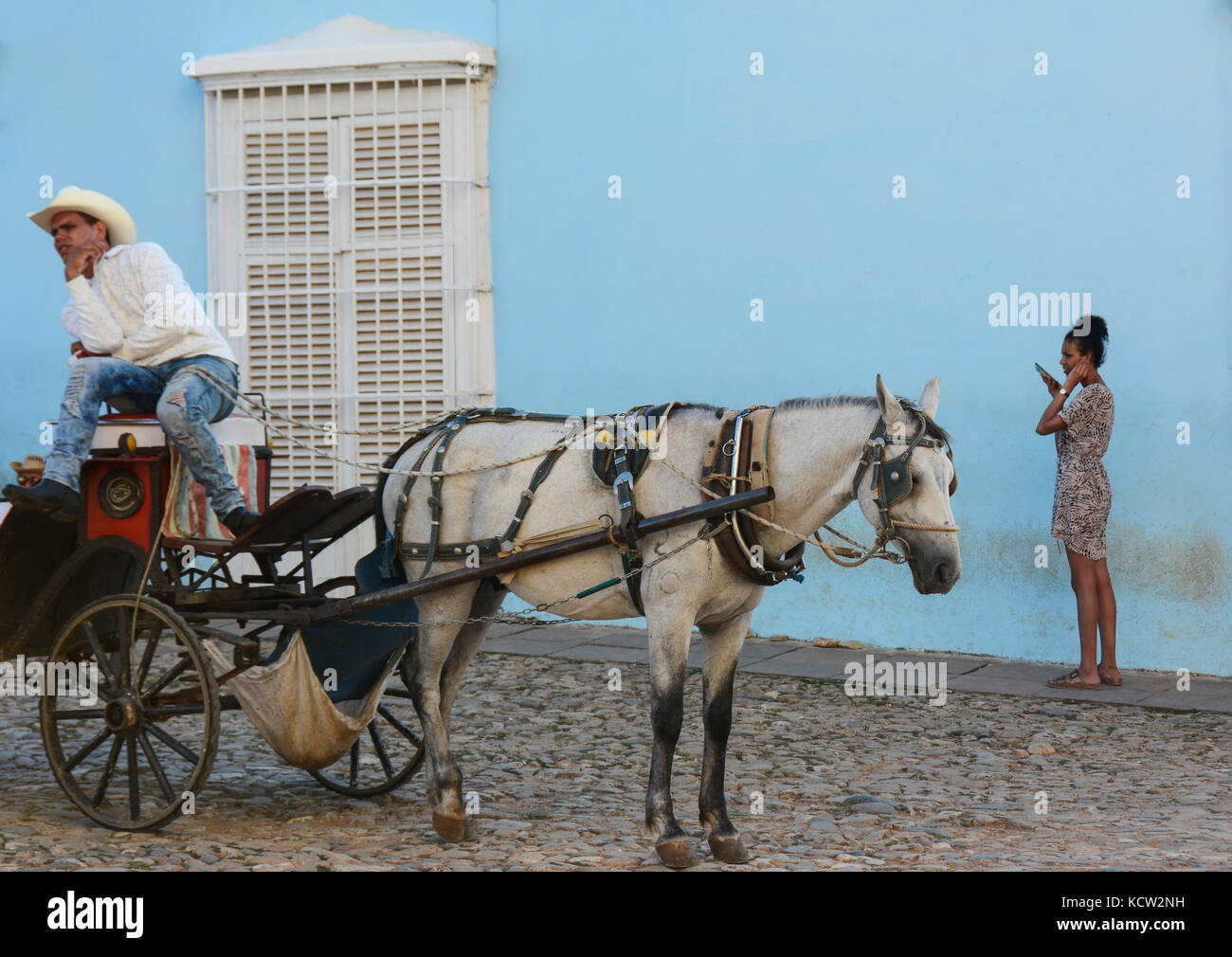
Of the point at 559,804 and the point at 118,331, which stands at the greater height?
the point at 118,331

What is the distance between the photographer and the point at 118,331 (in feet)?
18.2

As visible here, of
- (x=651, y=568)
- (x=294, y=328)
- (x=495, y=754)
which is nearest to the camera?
(x=651, y=568)

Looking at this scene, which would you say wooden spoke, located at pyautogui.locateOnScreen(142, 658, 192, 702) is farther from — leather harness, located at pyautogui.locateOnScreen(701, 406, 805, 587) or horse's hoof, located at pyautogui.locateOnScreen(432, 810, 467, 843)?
leather harness, located at pyautogui.locateOnScreen(701, 406, 805, 587)

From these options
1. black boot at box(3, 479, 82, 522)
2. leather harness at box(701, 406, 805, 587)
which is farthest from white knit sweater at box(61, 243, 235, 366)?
leather harness at box(701, 406, 805, 587)

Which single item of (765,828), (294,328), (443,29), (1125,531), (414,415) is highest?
(443,29)

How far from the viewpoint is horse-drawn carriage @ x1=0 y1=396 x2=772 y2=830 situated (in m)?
5.23

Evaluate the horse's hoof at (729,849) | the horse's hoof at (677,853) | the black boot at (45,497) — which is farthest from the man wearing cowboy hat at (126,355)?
the horse's hoof at (729,849)

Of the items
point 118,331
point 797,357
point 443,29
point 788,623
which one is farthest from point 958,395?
point 118,331

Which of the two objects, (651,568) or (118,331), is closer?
(651,568)

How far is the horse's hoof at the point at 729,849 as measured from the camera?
4.93 metres

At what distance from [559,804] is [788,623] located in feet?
12.8

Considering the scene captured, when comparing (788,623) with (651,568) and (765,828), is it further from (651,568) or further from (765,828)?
(651,568)

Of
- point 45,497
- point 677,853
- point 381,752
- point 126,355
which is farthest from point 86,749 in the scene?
point 677,853
